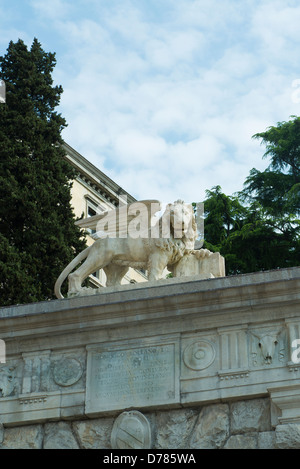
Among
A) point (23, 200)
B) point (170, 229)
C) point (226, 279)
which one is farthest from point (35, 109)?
point (226, 279)

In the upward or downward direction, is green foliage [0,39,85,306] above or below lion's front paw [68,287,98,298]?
above

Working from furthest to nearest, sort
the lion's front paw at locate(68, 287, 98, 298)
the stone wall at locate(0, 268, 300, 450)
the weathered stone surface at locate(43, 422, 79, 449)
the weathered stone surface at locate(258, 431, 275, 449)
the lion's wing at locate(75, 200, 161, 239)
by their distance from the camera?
the lion's wing at locate(75, 200, 161, 239) < the lion's front paw at locate(68, 287, 98, 298) < the weathered stone surface at locate(43, 422, 79, 449) < the stone wall at locate(0, 268, 300, 450) < the weathered stone surface at locate(258, 431, 275, 449)

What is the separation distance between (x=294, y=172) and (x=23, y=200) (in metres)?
10.3

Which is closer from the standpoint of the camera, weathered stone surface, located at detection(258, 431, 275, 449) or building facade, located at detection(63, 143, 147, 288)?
weathered stone surface, located at detection(258, 431, 275, 449)

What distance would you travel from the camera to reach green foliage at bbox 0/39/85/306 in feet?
85.8

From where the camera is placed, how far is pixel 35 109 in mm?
30578

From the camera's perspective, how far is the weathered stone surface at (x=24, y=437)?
54.1 feet

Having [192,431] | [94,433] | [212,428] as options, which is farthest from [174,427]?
[94,433]

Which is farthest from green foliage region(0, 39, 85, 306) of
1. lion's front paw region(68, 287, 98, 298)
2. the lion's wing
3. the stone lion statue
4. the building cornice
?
the building cornice

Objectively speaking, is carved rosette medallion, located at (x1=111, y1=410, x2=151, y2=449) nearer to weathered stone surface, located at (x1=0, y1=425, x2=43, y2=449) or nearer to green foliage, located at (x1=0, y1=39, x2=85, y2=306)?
weathered stone surface, located at (x1=0, y1=425, x2=43, y2=449)

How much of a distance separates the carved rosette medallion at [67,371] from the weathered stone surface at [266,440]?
9.77ft

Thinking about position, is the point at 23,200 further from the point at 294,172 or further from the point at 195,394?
the point at 195,394

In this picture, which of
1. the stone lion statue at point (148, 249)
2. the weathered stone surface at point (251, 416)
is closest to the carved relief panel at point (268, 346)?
the weathered stone surface at point (251, 416)

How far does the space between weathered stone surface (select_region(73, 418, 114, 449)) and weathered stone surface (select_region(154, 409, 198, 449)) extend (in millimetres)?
745
